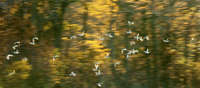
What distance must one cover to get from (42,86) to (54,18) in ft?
4.48

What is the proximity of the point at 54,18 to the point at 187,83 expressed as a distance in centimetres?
283

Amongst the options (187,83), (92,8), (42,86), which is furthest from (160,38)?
(42,86)

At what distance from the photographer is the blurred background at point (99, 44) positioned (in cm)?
568

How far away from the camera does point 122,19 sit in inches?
229

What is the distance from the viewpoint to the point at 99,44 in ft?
19.0

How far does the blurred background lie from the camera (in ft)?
18.6

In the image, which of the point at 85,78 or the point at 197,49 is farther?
the point at 85,78

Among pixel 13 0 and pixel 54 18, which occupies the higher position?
pixel 13 0

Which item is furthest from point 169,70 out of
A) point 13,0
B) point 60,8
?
point 13,0

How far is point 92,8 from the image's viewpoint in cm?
579

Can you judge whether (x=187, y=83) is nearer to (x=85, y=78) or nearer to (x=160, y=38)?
(x=160, y=38)

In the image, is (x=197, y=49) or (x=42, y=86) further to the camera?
(x=42, y=86)

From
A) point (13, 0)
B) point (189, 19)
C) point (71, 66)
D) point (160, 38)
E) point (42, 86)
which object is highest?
point (13, 0)

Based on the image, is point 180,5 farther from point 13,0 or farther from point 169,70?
point 13,0
